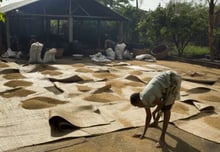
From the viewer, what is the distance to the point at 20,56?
11.4m

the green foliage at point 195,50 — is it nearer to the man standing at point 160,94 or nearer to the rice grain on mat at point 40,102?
the rice grain on mat at point 40,102

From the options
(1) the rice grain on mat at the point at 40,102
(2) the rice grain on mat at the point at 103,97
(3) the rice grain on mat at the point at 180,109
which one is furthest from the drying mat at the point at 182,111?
(1) the rice grain on mat at the point at 40,102

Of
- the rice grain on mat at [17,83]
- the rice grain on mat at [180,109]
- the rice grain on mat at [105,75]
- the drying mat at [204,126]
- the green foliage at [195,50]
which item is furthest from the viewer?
the green foliage at [195,50]

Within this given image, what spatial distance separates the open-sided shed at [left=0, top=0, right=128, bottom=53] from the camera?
41.4ft

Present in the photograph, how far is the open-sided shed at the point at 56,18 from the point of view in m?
Answer: 12.6

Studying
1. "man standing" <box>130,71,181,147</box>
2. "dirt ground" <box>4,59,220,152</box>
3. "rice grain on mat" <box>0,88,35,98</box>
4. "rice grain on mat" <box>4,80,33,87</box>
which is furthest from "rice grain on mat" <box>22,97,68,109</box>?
"man standing" <box>130,71,181,147</box>

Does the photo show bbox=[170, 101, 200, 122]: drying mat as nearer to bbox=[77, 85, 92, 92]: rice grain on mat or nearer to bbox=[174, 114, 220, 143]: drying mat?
bbox=[174, 114, 220, 143]: drying mat

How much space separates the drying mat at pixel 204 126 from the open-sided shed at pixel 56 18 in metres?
9.99

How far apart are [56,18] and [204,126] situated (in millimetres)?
12710

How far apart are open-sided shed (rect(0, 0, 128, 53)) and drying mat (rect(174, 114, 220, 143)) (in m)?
9.99

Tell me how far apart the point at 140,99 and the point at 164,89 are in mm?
318

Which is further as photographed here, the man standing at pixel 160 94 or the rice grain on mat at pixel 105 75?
the rice grain on mat at pixel 105 75

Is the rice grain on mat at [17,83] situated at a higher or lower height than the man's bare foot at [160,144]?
higher

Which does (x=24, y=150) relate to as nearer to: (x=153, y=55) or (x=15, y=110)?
(x=15, y=110)
